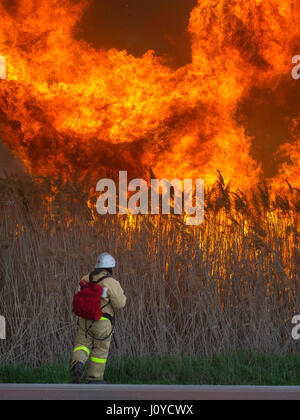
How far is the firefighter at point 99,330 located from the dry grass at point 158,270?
105 cm

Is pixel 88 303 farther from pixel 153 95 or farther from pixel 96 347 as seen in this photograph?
pixel 153 95

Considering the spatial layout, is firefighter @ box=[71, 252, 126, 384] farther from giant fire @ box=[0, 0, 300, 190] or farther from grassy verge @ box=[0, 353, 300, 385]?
giant fire @ box=[0, 0, 300, 190]

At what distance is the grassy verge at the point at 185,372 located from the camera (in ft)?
18.2

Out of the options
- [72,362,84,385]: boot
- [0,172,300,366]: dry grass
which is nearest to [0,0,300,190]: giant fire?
[0,172,300,366]: dry grass

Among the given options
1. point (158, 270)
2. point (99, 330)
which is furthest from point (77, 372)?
point (158, 270)

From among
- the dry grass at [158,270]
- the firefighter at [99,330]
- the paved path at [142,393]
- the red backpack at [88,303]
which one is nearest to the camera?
the paved path at [142,393]

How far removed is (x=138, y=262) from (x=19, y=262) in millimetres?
1277

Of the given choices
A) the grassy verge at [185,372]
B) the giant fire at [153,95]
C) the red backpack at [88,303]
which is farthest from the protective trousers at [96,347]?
the giant fire at [153,95]

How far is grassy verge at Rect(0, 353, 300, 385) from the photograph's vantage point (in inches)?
219

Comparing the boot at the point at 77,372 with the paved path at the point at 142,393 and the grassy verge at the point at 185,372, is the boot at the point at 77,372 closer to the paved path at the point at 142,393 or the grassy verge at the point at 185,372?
the grassy verge at the point at 185,372

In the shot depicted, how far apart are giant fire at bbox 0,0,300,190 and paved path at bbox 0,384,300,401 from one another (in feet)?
28.6

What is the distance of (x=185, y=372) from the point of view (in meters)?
5.60

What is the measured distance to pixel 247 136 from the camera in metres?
13.9

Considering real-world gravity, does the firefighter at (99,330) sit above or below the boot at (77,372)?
above
